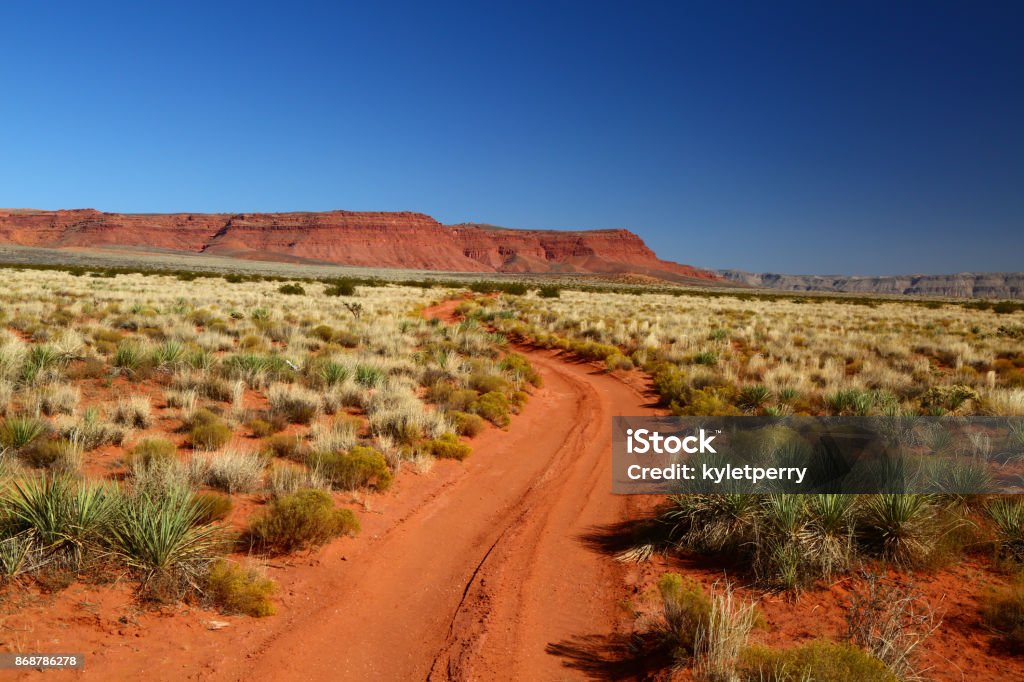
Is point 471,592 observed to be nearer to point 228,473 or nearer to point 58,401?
point 228,473

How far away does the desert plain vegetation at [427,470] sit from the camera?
3.71 metres

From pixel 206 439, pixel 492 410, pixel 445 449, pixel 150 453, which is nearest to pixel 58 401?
pixel 206 439

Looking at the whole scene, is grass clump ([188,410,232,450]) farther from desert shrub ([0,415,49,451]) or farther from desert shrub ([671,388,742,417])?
desert shrub ([671,388,742,417])

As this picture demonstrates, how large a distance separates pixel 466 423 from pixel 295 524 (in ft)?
13.9

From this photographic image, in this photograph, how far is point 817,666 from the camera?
296cm

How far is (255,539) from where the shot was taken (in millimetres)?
5148

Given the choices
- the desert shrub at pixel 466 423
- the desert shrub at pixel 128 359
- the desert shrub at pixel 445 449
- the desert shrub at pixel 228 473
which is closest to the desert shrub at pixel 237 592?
the desert shrub at pixel 228 473

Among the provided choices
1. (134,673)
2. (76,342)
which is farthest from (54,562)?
(76,342)

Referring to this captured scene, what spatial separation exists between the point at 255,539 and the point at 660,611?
3.64m

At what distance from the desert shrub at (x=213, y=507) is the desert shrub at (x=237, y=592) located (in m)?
0.87

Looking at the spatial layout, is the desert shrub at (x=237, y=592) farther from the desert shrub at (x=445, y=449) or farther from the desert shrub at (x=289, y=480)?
the desert shrub at (x=445, y=449)

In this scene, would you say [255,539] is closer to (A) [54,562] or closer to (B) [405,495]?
(A) [54,562]

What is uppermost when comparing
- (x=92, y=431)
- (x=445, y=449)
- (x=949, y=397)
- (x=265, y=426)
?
(x=949, y=397)

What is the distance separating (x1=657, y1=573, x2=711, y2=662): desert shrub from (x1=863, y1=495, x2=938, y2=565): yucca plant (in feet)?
5.95
